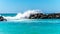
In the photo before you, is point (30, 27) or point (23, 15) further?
point (23, 15)

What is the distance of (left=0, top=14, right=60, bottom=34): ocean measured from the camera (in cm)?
294

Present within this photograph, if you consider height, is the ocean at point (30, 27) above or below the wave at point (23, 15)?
below

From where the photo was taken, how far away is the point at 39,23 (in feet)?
10.5

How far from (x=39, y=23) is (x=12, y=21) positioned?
686mm

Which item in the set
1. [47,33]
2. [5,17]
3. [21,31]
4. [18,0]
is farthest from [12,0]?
[47,33]

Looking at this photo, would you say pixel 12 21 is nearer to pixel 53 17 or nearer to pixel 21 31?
pixel 21 31

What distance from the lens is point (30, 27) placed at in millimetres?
3100

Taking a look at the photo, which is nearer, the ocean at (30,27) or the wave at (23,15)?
the ocean at (30,27)

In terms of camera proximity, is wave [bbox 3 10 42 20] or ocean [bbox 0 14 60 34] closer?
ocean [bbox 0 14 60 34]

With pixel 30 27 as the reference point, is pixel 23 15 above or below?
above

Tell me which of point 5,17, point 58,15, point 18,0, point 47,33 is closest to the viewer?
point 47,33

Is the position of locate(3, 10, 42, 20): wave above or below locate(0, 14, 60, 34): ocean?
above

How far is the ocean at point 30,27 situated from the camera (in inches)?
116

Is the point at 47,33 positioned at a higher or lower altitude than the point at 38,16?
lower
